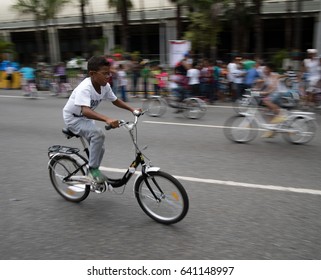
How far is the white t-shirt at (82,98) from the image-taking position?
3967 mm

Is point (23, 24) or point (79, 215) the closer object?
point (79, 215)

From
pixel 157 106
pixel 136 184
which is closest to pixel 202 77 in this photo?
pixel 157 106

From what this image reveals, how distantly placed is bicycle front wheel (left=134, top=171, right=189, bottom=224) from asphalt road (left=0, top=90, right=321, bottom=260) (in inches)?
4.9

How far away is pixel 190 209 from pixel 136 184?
80 cm

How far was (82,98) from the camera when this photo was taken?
396cm

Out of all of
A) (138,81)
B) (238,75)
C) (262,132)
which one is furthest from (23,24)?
(262,132)

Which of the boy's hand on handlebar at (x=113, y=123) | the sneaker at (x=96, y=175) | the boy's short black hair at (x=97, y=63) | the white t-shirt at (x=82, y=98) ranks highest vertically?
the boy's short black hair at (x=97, y=63)

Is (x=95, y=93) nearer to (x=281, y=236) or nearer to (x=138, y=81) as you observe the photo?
(x=281, y=236)

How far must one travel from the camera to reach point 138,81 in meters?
15.1

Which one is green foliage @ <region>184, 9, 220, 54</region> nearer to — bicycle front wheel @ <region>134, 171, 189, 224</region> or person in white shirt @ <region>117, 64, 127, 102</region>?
person in white shirt @ <region>117, 64, 127, 102</region>

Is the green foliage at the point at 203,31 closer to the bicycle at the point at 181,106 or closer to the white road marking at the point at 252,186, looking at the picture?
the bicycle at the point at 181,106

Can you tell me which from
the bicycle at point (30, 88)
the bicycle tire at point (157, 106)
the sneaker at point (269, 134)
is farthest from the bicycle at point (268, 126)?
the bicycle at point (30, 88)

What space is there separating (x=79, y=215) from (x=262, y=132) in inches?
217

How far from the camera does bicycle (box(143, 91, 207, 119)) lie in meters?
10.6
